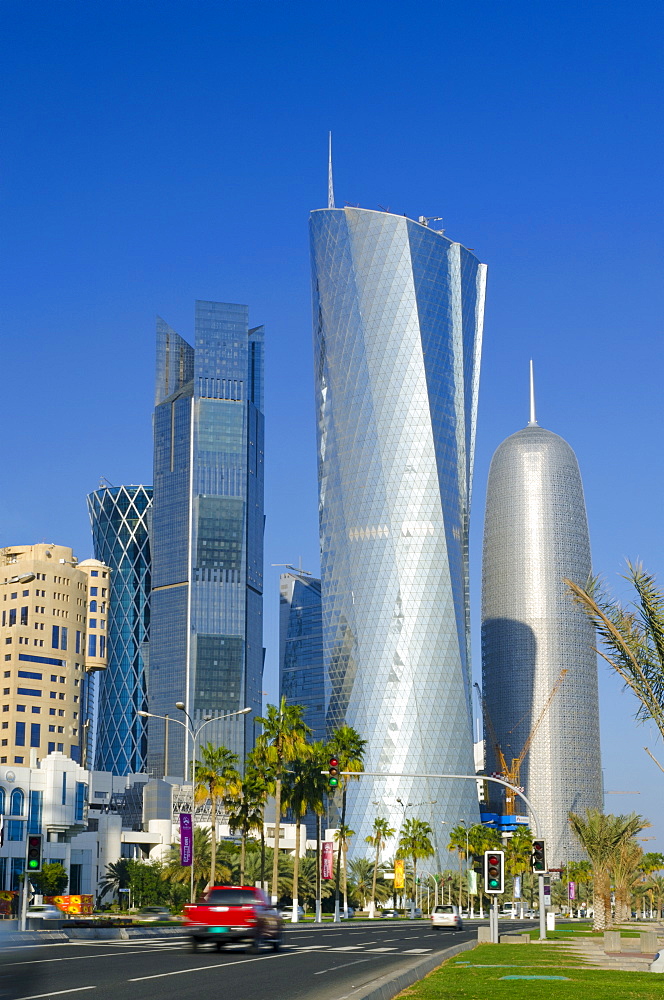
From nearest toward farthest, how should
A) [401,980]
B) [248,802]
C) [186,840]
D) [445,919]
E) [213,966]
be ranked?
[401,980], [213,966], [186,840], [445,919], [248,802]

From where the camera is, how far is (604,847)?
3098 inches

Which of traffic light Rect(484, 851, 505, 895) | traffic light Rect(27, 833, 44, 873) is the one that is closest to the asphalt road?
traffic light Rect(484, 851, 505, 895)

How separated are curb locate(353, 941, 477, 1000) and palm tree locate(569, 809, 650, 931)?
1593 inches

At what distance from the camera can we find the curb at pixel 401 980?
19.4 metres

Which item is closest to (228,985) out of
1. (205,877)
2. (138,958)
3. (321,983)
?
(321,983)

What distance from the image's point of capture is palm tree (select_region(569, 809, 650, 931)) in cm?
7850

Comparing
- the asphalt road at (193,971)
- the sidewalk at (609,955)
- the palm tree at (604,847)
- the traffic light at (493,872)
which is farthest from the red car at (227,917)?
the palm tree at (604,847)

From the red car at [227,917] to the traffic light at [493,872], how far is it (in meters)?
12.3

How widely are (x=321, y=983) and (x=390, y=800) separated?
180m

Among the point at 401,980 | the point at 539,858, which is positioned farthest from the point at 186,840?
the point at 401,980

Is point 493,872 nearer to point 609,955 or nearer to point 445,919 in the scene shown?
point 609,955

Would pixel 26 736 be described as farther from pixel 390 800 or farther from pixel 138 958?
pixel 138 958

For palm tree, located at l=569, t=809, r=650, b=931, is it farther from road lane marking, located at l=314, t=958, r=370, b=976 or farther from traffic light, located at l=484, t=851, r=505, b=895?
road lane marking, located at l=314, t=958, r=370, b=976

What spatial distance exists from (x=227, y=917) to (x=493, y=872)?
13.7 meters
